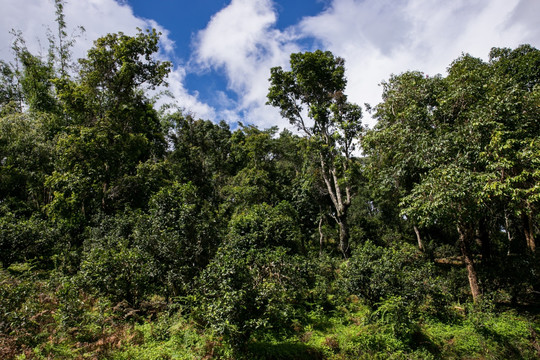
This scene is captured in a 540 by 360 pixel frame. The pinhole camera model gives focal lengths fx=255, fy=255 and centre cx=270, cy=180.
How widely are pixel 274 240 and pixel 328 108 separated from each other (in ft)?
36.4

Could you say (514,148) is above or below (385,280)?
above

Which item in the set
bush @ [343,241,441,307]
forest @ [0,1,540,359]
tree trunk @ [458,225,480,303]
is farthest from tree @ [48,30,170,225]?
tree trunk @ [458,225,480,303]

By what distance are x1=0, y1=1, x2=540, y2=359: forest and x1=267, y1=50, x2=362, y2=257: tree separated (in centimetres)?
13

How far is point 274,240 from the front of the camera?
924cm

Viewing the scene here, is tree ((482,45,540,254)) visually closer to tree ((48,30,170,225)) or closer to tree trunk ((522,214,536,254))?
tree trunk ((522,214,536,254))

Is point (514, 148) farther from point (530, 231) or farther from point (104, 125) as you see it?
point (104, 125)

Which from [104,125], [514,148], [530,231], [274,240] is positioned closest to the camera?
[514,148]

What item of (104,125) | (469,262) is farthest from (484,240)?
(104,125)

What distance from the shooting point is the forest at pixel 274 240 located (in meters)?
6.75

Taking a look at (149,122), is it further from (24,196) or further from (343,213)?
(343,213)

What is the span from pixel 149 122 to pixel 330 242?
1880 cm

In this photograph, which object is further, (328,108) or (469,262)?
(328,108)

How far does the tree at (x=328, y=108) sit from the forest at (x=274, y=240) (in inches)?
5.0

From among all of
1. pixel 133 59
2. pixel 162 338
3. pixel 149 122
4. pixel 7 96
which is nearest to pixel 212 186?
pixel 149 122
